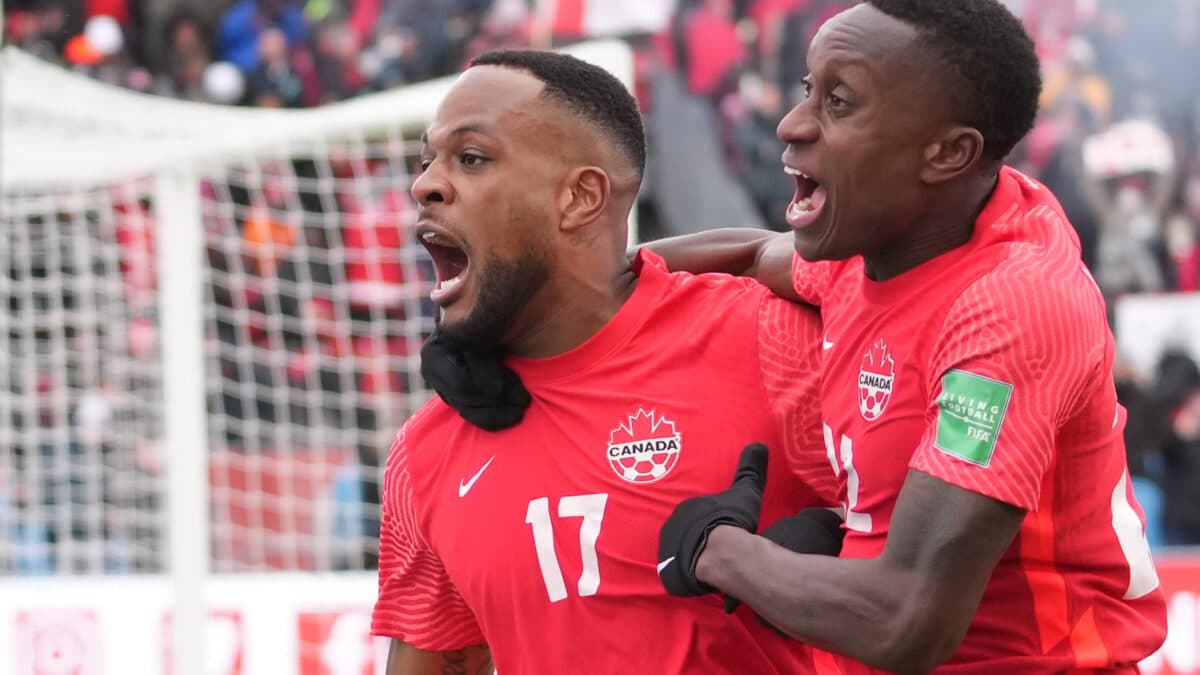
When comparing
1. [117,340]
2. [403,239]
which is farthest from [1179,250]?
[117,340]

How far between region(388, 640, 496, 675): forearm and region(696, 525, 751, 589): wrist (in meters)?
0.97

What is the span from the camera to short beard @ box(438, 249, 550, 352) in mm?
2875

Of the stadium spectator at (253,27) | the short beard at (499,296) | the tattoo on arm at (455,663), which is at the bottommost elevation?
the tattoo on arm at (455,663)

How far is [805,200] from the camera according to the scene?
2.55 meters

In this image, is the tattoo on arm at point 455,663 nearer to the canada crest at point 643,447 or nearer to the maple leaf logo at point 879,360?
the canada crest at point 643,447

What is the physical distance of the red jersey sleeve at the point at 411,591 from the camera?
10.4ft

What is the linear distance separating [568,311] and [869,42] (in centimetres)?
87

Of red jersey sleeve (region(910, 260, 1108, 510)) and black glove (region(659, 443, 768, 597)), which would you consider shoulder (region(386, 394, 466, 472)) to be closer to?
black glove (region(659, 443, 768, 597))

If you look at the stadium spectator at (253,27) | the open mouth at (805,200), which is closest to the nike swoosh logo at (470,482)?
the open mouth at (805,200)

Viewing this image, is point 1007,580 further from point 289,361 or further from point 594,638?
point 289,361

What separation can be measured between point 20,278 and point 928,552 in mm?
5813

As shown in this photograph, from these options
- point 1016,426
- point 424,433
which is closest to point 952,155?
point 1016,426

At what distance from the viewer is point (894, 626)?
7.24 feet

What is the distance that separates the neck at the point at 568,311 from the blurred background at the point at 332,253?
252 cm
